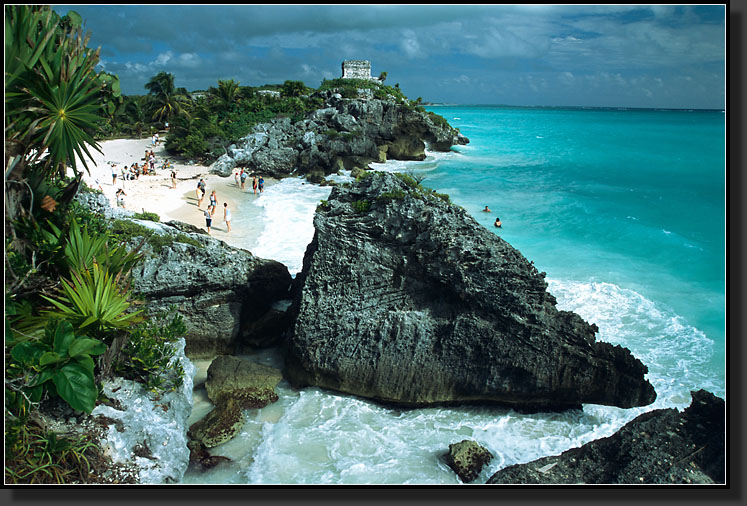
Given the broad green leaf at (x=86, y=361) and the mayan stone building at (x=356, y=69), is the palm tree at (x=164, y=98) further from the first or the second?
the broad green leaf at (x=86, y=361)

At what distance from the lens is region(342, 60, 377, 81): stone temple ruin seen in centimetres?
5684

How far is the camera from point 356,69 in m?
57.3

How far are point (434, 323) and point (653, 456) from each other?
5063mm

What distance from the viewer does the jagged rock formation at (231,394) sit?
29.6ft

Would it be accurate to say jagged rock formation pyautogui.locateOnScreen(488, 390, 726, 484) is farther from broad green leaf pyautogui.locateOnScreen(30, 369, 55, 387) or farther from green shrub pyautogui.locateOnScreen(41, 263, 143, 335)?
broad green leaf pyautogui.locateOnScreen(30, 369, 55, 387)

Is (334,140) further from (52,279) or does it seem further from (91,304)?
(91,304)

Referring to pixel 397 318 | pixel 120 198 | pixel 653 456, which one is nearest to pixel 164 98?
pixel 120 198

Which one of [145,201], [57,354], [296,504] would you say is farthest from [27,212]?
[145,201]

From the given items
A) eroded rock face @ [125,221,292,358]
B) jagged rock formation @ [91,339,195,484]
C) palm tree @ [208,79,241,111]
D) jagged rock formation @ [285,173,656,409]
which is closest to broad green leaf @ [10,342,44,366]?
jagged rock formation @ [91,339,195,484]

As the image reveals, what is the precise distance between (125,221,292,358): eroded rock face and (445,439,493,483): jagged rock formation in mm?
5770

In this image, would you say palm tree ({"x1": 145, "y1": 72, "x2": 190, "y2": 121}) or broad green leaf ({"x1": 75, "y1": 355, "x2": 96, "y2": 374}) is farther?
palm tree ({"x1": 145, "y1": 72, "x2": 190, "y2": 121})

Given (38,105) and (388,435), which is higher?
(38,105)

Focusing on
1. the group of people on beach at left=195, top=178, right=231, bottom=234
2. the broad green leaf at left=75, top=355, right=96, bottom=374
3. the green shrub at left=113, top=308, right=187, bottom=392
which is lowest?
the green shrub at left=113, top=308, right=187, bottom=392

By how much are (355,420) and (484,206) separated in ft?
74.0
